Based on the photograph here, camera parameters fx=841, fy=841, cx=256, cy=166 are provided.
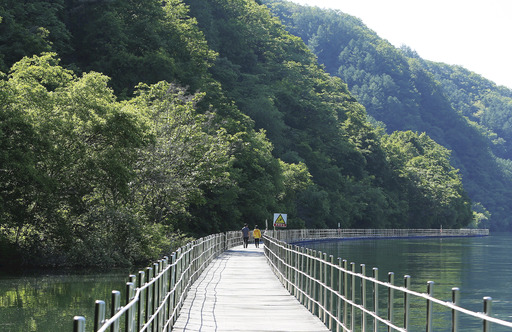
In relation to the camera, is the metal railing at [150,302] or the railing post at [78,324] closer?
the railing post at [78,324]

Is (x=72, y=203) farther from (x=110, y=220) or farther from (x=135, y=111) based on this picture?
(x=135, y=111)

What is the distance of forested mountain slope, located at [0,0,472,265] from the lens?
38.4 meters

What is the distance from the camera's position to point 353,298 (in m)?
13.1

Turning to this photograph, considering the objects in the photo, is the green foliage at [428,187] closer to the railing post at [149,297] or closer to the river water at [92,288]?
the river water at [92,288]

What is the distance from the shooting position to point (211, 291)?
2178cm

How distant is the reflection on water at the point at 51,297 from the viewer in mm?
22047

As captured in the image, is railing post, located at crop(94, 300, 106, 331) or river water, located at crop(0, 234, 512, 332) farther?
river water, located at crop(0, 234, 512, 332)

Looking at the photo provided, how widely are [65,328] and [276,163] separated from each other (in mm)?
54817

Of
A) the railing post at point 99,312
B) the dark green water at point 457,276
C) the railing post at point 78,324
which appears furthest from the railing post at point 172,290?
the dark green water at point 457,276

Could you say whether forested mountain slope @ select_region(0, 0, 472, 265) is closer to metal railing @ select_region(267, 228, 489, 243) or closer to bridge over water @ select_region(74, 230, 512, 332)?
metal railing @ select_region(267, 228, 489, 243)

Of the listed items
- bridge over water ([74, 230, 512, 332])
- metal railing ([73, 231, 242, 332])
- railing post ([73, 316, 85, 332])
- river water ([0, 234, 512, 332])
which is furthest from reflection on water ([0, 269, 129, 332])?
railing post ([73, 316, 85, 332])

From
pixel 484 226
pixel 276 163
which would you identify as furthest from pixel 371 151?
pixel 484 226

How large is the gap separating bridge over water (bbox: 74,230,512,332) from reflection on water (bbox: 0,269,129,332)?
217cm

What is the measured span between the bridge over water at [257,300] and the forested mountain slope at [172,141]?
9950 millimetres
